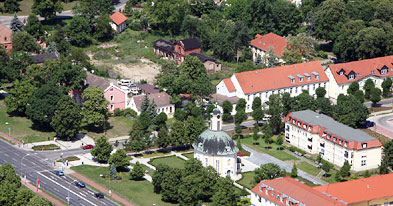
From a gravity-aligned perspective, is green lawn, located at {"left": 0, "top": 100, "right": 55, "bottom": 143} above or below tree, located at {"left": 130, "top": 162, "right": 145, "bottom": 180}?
above

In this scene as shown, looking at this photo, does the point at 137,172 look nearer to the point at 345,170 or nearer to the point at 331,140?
the point at 345,170

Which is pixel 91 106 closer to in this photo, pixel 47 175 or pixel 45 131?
pixel 45 131

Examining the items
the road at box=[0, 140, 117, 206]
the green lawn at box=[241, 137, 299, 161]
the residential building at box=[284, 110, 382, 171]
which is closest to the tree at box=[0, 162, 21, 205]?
the road at box=[0, 140, 117, 206]

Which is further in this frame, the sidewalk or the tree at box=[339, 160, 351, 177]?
the tree at box=[339, 160, 351, 177]

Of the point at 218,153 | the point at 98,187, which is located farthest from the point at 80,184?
the point at 218,153

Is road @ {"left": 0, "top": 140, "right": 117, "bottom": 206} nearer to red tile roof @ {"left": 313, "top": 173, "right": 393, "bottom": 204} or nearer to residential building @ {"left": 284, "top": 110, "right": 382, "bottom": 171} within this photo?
red tile roof @ {"left": 313, "top": 173, "right": 393, "bottom": 204}
